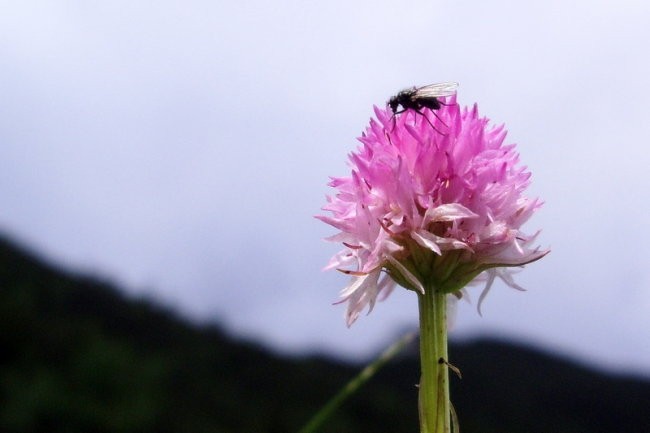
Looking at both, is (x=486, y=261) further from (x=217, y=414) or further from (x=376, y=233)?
(x=217, y=414)

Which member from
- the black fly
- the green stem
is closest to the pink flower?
the black fly

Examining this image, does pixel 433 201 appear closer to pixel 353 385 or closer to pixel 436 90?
pixel 436 90

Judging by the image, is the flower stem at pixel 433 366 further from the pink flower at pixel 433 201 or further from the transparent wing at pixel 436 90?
the transparent wing at pixel 436 90

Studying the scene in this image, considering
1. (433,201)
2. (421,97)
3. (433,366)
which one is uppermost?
(421,97)

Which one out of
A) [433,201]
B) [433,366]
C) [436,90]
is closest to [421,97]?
[436,90]

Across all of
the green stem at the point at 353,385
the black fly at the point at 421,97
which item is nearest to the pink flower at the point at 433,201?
the black fly at the point at 421,97

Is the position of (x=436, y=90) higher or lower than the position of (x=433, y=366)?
higher

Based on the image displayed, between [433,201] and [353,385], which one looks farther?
[353,385]
